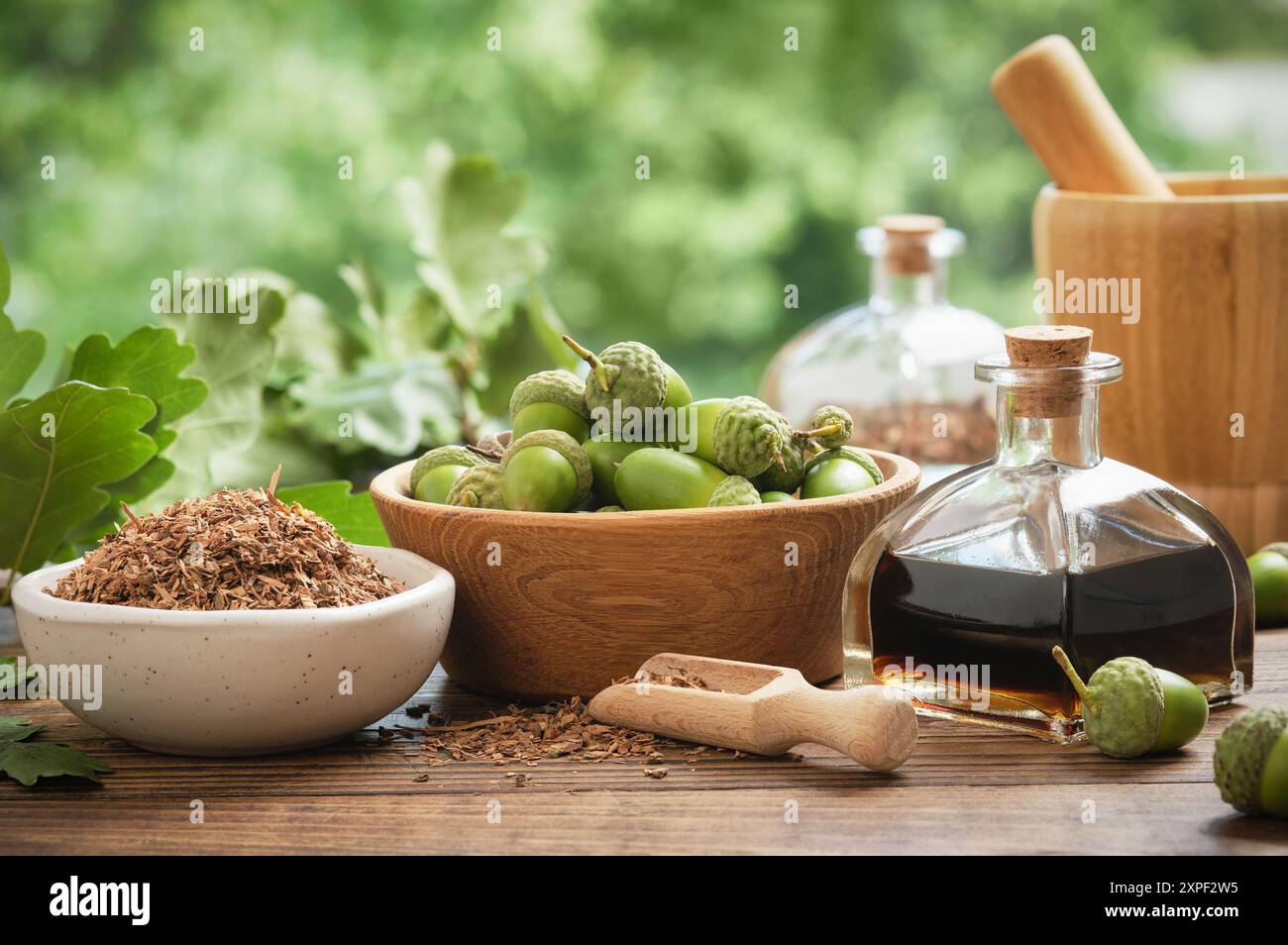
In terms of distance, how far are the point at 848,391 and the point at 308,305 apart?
2.13 feet

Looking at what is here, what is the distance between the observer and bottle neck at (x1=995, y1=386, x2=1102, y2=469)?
101 centimetres

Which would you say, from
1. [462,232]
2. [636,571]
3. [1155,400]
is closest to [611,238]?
[462,232]

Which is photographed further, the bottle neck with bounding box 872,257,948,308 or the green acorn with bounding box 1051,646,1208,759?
the bottle neck with bounding box 872,257,948,308

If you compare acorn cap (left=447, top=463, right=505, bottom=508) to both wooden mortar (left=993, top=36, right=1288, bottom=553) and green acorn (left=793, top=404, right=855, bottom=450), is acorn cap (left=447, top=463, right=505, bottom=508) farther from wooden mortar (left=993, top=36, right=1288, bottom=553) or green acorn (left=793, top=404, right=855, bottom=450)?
wooden mortar (left=993, top=36, right=1288, bottom=553)

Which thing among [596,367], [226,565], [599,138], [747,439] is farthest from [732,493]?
[599,138]

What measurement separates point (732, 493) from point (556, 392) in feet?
0.58

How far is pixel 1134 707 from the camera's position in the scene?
898 mm

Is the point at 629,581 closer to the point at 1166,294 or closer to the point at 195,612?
the point at 195,612

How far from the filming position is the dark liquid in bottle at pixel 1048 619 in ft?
3.07

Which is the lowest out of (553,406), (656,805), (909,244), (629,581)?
(656,805)

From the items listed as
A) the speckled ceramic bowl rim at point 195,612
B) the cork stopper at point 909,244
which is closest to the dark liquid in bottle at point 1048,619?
the speckled ceramic bowl rim at point 195,612

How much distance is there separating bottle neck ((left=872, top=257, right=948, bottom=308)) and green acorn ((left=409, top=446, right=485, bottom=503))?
2.31ft

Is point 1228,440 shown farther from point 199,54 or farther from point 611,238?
point 199,54

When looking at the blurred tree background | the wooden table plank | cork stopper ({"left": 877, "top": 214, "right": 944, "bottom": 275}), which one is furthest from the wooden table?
the blurred tree background
